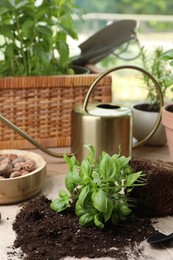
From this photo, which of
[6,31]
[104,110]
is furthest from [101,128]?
[6,31]

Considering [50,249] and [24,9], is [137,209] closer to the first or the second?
[50,249]

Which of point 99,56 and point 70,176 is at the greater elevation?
point 99,56

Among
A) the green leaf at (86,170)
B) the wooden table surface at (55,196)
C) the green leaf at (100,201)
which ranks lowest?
the wooden table surface at (55,196)

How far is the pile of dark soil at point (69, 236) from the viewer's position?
914 millimetres

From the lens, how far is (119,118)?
4.23 ft

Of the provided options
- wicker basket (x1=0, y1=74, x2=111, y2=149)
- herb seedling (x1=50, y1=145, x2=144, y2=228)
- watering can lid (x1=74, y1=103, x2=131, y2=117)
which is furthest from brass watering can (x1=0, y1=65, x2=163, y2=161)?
herb seedling (x1=50, y1=145, x2=144, y2=228)

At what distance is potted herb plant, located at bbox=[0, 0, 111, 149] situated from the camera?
141 centimetres

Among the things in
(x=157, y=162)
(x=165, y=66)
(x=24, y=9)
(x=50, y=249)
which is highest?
(x=24, y=9)

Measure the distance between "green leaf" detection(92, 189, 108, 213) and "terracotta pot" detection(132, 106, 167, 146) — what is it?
22.3 inches

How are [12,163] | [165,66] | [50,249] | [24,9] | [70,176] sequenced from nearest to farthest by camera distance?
[50,249] < [70,176] < [12,163] < [24,9] < [165,66]

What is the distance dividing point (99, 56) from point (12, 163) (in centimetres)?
58

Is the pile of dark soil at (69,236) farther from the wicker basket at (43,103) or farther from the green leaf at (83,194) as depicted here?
the wicker basket at (43,103)

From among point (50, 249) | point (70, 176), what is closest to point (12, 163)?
point (70, 176)

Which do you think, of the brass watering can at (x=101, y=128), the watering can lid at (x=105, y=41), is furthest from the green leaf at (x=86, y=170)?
the watering can lid at (x=105, y=41)
